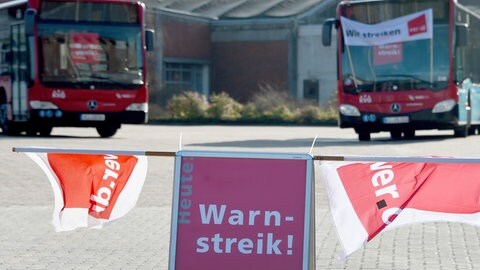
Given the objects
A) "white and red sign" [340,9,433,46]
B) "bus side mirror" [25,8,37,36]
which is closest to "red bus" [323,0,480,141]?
"white and red sign" [340,9,433,46]

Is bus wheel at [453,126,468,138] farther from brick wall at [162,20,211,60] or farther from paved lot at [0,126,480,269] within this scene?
brick wall at [162,20,211,60]

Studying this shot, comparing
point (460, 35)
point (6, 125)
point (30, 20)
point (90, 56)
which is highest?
point (30, 20)

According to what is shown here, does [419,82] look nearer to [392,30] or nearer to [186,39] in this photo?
[392,30]

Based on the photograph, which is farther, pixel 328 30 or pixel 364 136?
pixel 364 136

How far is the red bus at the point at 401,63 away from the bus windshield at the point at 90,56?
15.2ft

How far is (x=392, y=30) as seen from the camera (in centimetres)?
2734

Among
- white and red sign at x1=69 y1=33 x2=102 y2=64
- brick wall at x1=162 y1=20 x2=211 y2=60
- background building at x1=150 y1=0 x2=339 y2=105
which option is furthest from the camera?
background building at x1=150 y1=0 x2=339 y2=105

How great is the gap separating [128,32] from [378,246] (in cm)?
1798

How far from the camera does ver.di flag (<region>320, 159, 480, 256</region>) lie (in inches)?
275

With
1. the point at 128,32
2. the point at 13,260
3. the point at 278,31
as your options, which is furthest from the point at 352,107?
the point at 278,31

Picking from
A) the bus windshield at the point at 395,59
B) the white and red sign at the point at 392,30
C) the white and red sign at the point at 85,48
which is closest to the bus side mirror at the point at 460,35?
the bus windshield at the point at 395,59

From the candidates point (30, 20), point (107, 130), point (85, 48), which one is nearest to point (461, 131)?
point (107, 130)

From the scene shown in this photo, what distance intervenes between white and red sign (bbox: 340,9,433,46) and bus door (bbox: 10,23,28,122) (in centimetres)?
770

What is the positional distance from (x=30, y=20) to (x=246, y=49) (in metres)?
37.8
